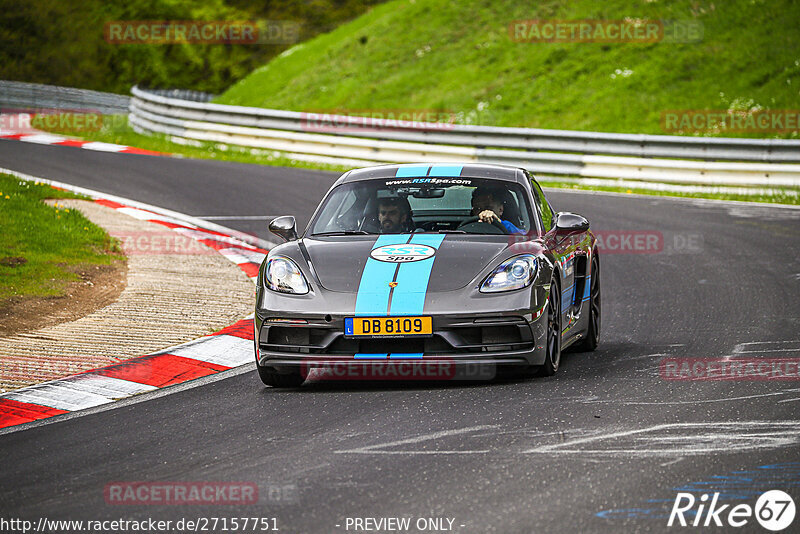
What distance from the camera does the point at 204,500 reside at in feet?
16.1

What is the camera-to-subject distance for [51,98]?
37.5 m

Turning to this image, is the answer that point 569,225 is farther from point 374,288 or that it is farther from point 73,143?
point 73,143

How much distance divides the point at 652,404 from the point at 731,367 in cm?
132

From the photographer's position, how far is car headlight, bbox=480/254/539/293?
7156 mm

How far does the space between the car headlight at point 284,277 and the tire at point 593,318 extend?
2.41 meters

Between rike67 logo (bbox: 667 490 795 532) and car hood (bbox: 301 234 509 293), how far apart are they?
8.71 ft

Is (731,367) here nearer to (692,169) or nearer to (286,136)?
(692,169)

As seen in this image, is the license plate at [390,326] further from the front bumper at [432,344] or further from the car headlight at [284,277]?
the car headlight at [284,277]

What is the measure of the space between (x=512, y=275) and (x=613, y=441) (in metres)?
1.75

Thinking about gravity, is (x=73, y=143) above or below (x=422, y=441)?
above
